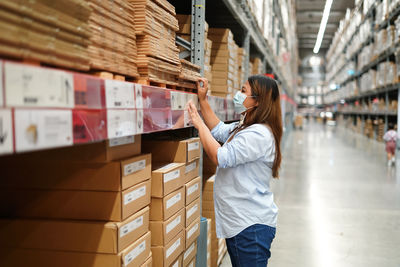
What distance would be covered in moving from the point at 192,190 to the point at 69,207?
104 cm

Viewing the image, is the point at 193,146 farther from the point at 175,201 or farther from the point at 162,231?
the point at 162,231

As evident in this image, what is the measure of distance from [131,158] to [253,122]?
913 mm

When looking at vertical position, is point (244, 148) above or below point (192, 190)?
above

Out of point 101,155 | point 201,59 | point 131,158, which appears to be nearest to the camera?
point 101,155

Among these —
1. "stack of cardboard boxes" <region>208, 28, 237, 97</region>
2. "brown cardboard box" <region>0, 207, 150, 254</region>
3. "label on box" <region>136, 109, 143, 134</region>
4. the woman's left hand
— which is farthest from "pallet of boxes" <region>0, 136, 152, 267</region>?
"stack of cardboard boxes" <region>208, 28, 237, 97</region>

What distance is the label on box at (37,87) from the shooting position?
82 centimetres

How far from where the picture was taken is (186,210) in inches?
93.9

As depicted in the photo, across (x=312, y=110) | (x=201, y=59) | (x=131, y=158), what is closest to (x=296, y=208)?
(x=201, y=59)

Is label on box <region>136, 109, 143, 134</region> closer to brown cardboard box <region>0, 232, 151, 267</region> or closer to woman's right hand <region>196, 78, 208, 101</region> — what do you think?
brown cardboard box <region>0, 232, 151, 267</region>

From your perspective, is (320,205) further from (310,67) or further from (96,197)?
(310,67)

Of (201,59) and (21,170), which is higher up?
(201,59)

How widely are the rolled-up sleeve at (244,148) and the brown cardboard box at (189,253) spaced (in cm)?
71

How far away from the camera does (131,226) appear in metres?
1.66

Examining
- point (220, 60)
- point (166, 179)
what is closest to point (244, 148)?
point (166, 179)
